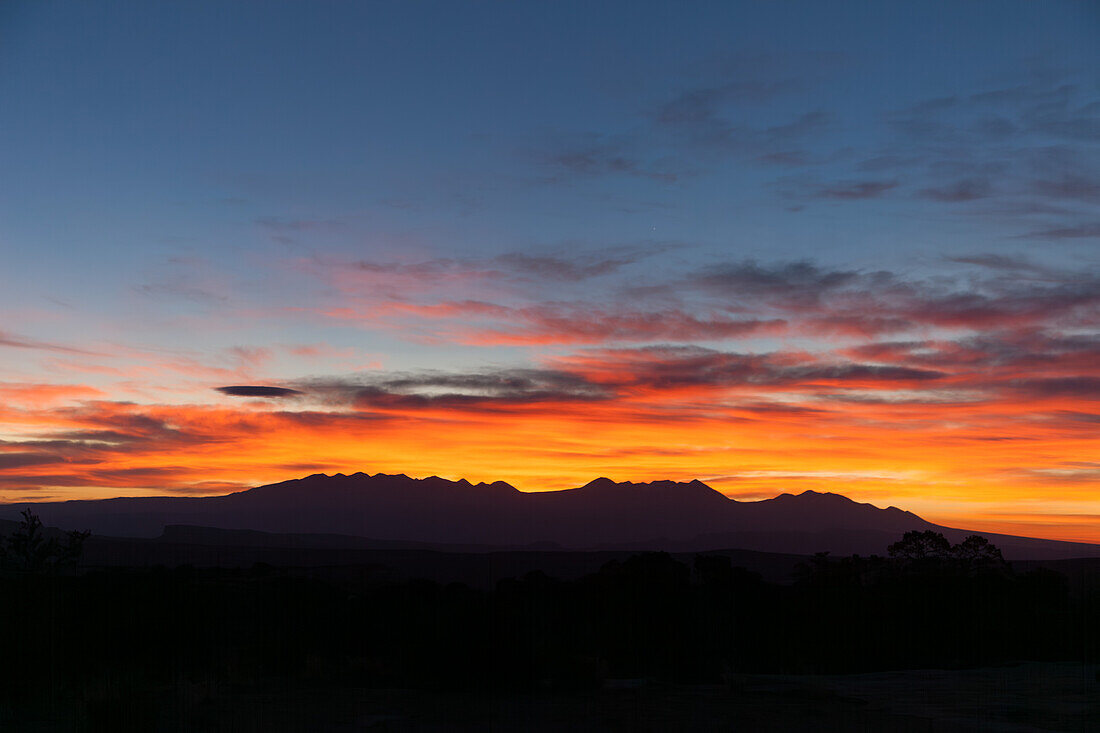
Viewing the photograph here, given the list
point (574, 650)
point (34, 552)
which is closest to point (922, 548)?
point (574, 650)

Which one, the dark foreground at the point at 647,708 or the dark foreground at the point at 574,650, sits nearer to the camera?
the dark foreground at the point at 647,708

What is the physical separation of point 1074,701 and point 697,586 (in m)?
15.7

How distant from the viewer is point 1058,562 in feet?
363

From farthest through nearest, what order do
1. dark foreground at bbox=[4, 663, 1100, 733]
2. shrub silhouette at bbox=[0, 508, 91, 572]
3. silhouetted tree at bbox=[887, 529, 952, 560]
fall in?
silhouetted tree at bbox=[887, 529, 952, 560] → shrub silhouette at bbox=[0, 508, 91, 572] → dark foreground at bbox=[4, 663, 1100, 733]

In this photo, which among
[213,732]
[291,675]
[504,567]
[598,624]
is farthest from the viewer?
[504,567]

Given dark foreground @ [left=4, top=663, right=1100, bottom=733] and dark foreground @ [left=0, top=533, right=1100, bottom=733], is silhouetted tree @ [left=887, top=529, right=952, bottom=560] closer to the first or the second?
dark foreground @ [left=0, top=533, right=1100, bottom=733]

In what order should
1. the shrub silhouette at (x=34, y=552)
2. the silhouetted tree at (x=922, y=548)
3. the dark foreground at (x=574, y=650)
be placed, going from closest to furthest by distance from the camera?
the dark foreground at (x=574, y=650) → the shrub silhouette at (x=34, y=552) → the silhouetted tree at (x=922, y=548)

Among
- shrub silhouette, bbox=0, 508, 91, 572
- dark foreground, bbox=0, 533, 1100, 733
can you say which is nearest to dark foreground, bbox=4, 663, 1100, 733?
dark foreground, bbox=0, 533, 1100, 733

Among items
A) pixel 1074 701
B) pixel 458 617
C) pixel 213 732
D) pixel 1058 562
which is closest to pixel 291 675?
pixel 458 617

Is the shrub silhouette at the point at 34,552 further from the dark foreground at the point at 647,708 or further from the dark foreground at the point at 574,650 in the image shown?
the dark foreground at the point at 647,708

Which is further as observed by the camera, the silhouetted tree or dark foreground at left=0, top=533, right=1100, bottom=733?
the silhouetted tree

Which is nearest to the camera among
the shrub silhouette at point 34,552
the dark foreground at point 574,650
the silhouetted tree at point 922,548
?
the dark foreground at point 574,650

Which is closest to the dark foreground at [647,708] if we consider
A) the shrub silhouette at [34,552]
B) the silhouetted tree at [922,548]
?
the silhouetted tree at [922,548]

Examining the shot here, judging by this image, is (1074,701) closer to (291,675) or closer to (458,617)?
(458,617)
